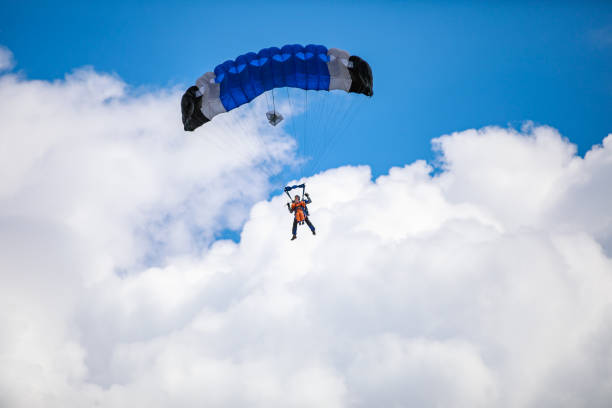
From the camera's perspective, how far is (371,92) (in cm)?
1959

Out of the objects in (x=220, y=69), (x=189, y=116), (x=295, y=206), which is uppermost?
(x=220, y=69)

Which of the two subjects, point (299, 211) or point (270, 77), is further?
point (299, 211)

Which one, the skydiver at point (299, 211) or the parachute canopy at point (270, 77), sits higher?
the parachute canopy at point (270, 77)

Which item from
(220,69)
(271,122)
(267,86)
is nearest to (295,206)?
(271,122)

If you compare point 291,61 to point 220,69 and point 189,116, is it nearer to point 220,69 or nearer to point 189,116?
point 220,69

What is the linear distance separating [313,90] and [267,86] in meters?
2.04

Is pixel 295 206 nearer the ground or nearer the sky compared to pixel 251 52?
nearer the ground

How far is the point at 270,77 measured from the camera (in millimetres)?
19016

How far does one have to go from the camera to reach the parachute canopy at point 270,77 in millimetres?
18797

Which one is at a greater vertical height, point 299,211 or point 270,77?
point 270,77

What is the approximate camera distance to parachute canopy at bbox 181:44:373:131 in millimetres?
18797

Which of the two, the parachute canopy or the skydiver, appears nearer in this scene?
the parachute canopy

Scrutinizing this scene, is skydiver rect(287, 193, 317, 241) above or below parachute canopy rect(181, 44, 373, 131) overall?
below

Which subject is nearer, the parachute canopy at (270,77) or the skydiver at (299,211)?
the parachute canopy at (270,77)
